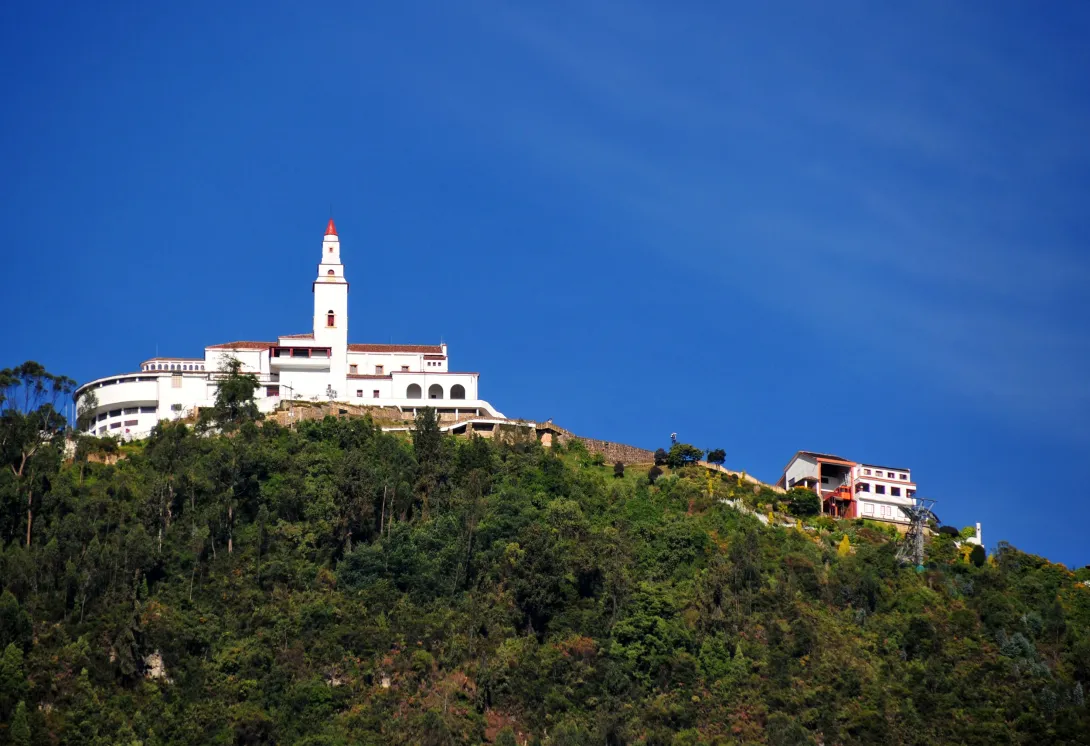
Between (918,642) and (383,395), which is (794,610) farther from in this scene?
(383,395)

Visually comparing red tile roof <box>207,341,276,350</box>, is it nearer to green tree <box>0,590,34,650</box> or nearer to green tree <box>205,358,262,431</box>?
green tree <box>205,358,262,431</box>

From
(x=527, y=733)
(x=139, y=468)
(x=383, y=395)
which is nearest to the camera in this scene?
(x=527, y=733)

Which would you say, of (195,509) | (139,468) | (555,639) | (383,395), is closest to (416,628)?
(555,639)

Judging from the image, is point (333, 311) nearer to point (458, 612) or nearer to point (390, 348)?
→ point (390, 348)

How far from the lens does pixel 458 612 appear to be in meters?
74.1

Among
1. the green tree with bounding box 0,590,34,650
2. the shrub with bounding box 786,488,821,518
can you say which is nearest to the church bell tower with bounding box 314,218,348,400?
the shrub with bounding box 786,488,821,518

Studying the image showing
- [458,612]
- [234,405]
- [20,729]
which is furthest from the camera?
[234,405]

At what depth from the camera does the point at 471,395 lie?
95250mm

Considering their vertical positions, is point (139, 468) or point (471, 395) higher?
point (471, 395)

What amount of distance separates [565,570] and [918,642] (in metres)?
13.7

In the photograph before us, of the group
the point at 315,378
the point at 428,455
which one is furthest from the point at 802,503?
the point at 315,378

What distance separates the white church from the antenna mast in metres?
19.6

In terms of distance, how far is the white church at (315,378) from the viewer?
91.8 metres

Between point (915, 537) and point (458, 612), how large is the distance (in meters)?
22.4
